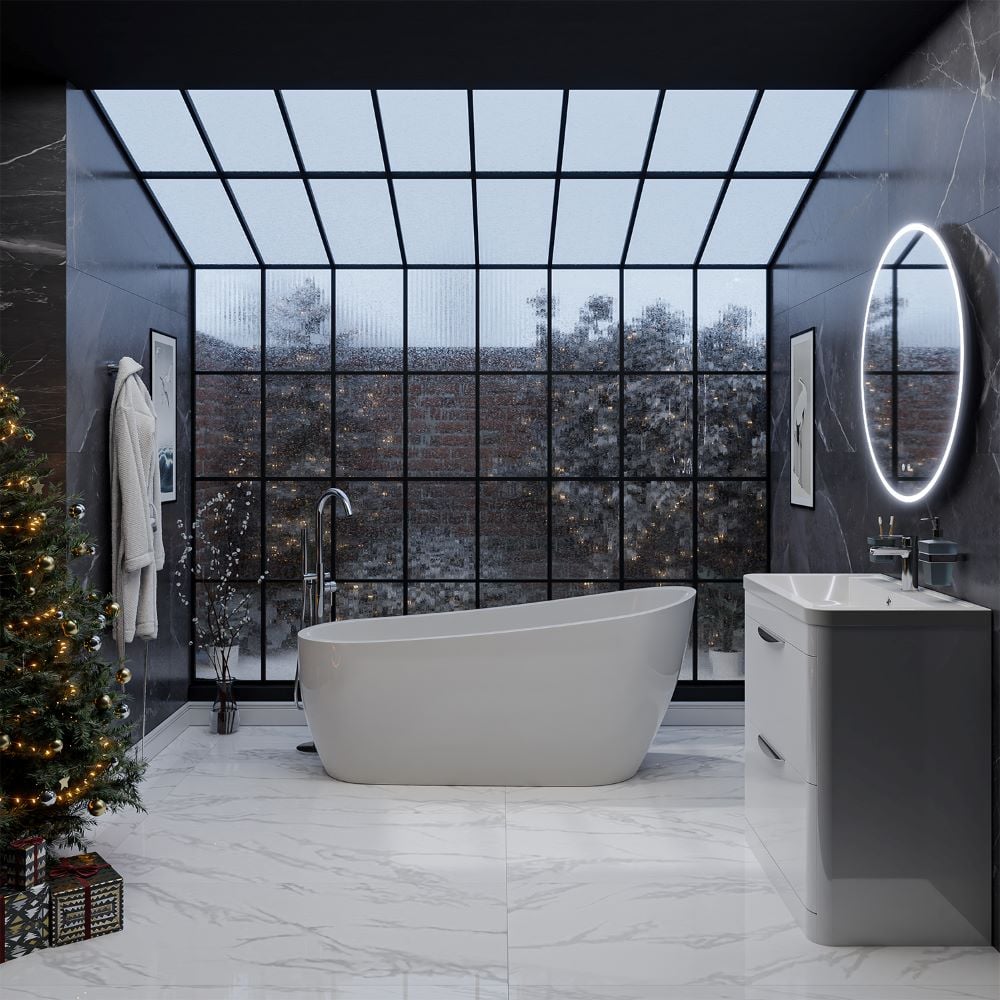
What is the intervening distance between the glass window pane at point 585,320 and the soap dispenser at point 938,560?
8.26 ft

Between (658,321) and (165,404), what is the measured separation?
2593 mm

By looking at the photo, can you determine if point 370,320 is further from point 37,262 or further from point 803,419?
point 803,419

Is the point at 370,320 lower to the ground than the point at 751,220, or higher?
lower

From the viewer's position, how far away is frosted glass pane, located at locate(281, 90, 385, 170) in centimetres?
398

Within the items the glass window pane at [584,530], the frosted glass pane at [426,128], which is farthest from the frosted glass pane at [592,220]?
the glass window pane at [584,530]

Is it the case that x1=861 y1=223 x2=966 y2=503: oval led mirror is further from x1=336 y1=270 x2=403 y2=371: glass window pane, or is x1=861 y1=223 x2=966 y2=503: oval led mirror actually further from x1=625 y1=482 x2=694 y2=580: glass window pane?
x1=336 y1=270 x2=403 y2=371: glass window pane

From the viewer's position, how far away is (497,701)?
13.1 feet

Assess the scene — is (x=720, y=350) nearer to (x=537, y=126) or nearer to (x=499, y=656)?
(x=537, y=126)

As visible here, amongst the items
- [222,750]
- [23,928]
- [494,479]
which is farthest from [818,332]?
[23,928]

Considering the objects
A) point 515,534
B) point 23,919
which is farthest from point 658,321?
point 23,919

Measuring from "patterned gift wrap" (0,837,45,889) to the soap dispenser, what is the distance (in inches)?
107

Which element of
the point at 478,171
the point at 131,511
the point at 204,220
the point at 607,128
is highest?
the point at 607,128

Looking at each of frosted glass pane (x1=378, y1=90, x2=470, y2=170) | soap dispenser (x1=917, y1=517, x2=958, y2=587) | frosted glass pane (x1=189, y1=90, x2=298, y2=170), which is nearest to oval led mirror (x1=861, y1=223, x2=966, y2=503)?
soap dispenser (x1=917, y1=517, x2=958, y2=587)

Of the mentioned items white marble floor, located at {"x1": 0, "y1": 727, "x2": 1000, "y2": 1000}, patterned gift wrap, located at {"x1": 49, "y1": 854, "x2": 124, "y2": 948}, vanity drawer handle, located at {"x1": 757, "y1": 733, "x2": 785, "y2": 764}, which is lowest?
white marble floor, located at {"x1": 0, "y1": 727, "x2": 1000, "y2": 1000}
